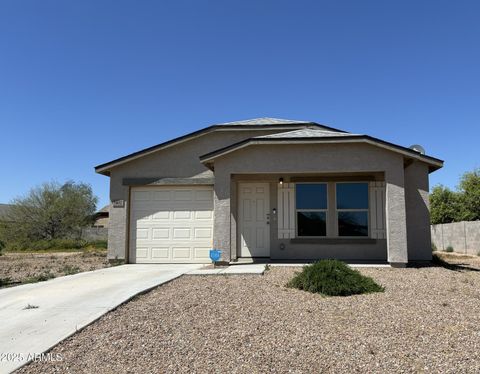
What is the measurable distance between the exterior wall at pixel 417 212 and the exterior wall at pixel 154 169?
581 cm

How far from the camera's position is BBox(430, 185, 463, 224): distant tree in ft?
101

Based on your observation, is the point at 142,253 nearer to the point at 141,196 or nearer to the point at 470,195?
the point at 141,196

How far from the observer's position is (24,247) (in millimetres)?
24125

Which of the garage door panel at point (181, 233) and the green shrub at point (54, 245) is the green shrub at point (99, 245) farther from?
the garage door panel at point (181, 233)

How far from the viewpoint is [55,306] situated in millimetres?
6156

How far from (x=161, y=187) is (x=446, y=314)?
9214 mm

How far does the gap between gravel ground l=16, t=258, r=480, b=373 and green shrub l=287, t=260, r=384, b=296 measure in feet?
0.90

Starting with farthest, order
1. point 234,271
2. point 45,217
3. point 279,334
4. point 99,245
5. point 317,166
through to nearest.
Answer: point 45,217, point 99,245, point 317,166, point 234,271, point 279,334

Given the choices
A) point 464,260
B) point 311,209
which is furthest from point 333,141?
point 464,260

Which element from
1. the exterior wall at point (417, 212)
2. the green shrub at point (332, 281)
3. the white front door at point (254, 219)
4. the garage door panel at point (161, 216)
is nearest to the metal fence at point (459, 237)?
the exterior wall at point (417, 212)

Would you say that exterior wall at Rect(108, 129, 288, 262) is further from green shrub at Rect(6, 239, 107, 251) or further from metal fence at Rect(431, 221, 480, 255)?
metal fence at Rect(431, 221, 480, 255)

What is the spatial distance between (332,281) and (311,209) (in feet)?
16.9

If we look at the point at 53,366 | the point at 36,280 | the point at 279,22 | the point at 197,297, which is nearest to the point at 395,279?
the point at 197,297

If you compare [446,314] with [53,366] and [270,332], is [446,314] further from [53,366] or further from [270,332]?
[53,366]
